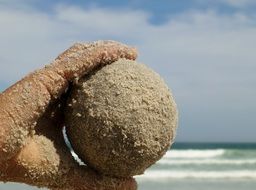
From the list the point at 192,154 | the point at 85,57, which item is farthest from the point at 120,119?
the point at 192,154

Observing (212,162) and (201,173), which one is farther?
(212,162)

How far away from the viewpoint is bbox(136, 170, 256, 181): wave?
23.0 metres

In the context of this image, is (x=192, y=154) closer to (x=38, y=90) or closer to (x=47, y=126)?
(x=47, y=126)

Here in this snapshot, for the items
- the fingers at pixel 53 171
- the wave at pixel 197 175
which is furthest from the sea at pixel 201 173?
the fingers at pixel 53 171

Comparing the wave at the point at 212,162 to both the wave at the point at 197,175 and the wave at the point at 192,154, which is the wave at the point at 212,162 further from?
the wave at the point at 197,175

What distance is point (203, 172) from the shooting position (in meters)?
25.0

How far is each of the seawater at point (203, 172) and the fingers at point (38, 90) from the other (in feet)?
49.0

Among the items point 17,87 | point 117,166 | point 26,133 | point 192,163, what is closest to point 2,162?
point 26,133

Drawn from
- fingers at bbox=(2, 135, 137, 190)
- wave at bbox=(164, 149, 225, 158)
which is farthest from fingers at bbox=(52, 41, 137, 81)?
wave at bbox=(164, 149, 225, 158)

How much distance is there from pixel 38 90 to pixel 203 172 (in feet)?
72.3

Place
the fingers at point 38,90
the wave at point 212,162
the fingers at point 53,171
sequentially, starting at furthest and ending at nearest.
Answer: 1. the wave at point 212,162
2. the fingers at point 53,171
3. the fingers at point 38,90

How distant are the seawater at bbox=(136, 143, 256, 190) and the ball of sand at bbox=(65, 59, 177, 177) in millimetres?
14828

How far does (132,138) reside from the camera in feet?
11.8

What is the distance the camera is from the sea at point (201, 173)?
1939 centimetres
